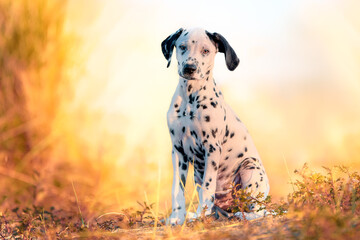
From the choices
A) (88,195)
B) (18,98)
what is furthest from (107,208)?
(18,98)

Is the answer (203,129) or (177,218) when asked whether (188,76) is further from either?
(177,218)

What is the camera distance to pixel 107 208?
5914 millimetres

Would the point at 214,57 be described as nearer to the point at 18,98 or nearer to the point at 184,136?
the point at 184,136

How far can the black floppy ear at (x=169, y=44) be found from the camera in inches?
169

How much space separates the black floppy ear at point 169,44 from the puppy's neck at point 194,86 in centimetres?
26

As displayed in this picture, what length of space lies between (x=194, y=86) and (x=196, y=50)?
1.23 ft

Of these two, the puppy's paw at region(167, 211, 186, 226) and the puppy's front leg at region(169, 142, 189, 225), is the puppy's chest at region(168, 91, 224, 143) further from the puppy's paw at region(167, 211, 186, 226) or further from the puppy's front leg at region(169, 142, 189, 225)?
the puppy's paw at region(167, 211, 186, 226)

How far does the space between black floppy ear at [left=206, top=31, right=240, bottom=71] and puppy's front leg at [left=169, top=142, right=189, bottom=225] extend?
0.96 metres

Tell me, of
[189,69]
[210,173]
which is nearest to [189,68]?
[189,69]

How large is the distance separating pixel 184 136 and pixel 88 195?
8.46 feet

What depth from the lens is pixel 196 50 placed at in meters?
4.07

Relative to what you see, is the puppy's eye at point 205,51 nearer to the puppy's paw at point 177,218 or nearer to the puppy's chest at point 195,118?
the puppy's chest at point 195,118

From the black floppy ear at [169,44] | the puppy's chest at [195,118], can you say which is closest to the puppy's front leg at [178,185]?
the puppy's chest at [195,118]

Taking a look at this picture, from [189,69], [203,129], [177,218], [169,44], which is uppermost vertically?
[169,44]
